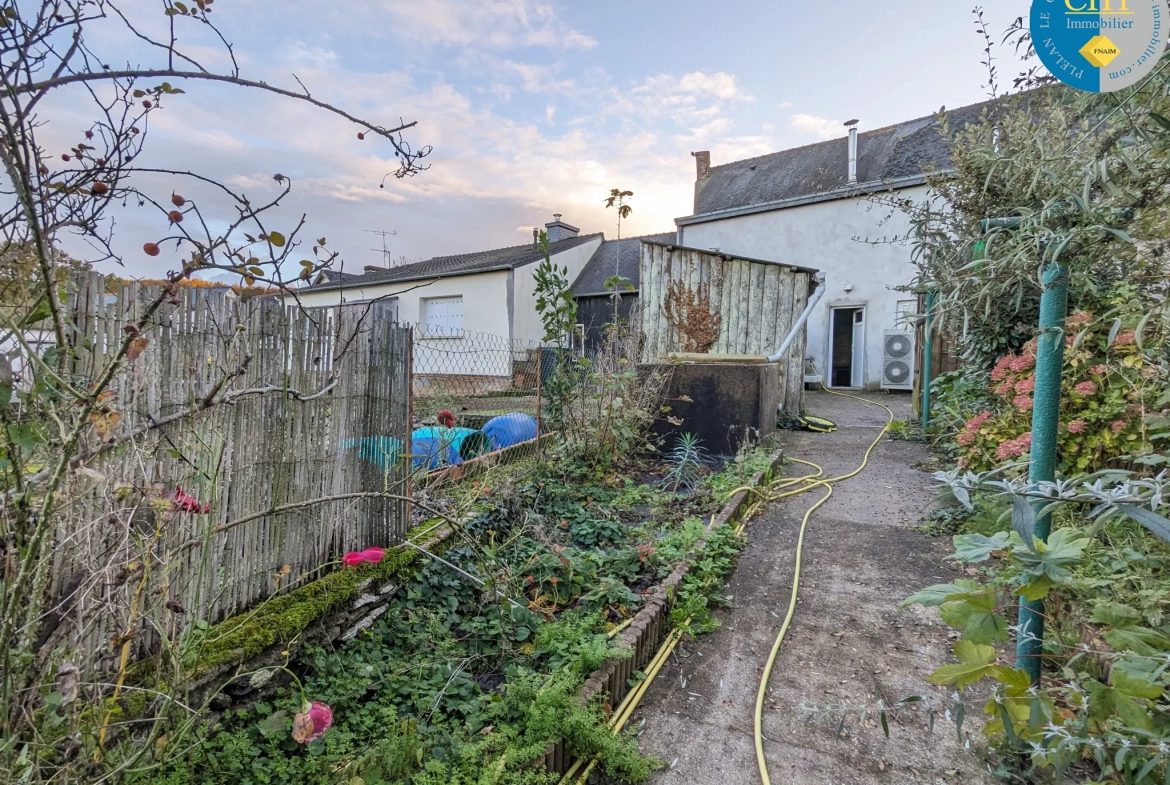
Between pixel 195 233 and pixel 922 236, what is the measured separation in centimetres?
244

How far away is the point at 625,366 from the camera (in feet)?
18.5

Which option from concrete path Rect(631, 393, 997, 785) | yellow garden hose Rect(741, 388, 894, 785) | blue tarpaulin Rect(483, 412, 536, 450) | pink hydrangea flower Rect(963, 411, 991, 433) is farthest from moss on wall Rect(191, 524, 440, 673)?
pink hydrangea flower Rect(963, 411, 991, 433)

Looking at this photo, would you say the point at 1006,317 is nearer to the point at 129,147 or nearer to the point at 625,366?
the point at 625,366

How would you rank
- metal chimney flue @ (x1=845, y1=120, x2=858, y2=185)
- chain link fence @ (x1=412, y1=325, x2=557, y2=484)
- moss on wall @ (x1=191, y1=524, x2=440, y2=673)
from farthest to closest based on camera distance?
metal chimney flue @ (x1=845, y1=120, x2=858, y2=185)
chain link fence @ (x1=412, y1=325, x2=557, y2=484)
moss on wall @ (x1=191, y1=524, x2=440, y2=673)

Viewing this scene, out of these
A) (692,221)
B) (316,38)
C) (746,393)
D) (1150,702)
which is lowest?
(1150,702)

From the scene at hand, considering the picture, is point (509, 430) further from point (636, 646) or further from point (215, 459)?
point (215, 459)

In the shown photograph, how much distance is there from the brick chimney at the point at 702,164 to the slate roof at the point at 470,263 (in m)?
3.73

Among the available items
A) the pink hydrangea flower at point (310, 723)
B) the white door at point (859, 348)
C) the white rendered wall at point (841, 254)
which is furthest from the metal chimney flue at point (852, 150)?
the pink hydrangea flower at point (310, 723)

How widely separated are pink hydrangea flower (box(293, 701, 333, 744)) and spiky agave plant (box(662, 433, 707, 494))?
3428mm

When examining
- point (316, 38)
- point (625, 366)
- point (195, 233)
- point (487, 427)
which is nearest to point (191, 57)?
point (195, 233)

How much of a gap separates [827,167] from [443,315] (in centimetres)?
1131

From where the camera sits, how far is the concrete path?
172 cm

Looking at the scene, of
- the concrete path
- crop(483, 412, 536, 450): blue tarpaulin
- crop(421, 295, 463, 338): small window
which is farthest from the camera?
crop(421, 295, 463, 338): small window

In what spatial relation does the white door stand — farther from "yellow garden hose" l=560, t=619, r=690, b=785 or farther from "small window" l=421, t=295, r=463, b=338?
"yellow garden hose" l=560, t=619, r=690, b=785
